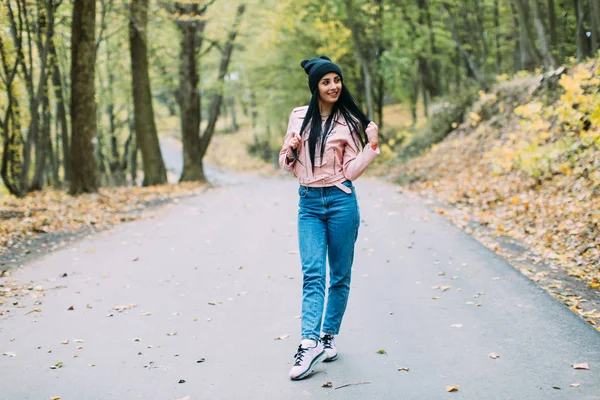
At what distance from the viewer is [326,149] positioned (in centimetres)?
438

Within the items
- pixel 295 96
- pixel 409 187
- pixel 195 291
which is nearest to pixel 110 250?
pixel 195 291

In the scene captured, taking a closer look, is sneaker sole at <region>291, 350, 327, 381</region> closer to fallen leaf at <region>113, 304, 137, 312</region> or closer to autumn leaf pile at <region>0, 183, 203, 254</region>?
fallen leaf at <region>113, 304, 137, 312</region>

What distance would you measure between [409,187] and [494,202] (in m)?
6.37

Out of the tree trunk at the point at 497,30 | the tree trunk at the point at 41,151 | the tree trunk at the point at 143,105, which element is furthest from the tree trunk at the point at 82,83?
the tree trunk at the point at 497,30

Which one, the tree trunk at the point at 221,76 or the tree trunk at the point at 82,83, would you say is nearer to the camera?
the tree trunk at the point at 82,83

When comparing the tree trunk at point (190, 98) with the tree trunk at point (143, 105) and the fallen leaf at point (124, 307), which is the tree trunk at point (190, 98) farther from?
the fallen leaf at point (124, 307)

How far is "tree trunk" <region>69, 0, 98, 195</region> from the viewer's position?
49.4 feet

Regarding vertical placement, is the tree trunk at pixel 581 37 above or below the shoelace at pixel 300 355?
above

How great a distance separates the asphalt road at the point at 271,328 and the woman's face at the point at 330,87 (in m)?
1.98

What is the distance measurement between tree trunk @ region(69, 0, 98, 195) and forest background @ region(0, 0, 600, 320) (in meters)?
0.03

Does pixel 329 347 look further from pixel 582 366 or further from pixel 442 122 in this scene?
pixel 442 122

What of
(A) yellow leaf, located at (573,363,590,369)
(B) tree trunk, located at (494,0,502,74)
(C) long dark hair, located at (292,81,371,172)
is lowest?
(A) yellow leaf, located at (573,363,590,369)

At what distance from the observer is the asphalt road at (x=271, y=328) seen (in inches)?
162

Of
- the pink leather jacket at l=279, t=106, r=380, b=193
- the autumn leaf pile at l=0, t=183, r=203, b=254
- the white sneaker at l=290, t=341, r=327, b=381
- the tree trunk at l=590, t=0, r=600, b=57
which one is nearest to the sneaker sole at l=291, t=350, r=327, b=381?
the white sneaker at l=290, t=341, r=327, b=381
